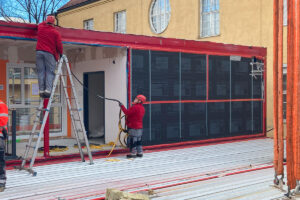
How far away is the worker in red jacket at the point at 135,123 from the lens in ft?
33.4

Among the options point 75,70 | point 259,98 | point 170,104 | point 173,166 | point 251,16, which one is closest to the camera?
point 173,166

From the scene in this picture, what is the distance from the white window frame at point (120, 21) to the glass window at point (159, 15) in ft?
6.57

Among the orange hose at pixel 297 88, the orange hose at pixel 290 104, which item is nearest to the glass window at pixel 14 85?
the orange hose at pixel 290 104

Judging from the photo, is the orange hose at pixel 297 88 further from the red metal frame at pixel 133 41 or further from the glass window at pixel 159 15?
the glass window at pixel 159 15

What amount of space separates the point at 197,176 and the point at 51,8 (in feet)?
102

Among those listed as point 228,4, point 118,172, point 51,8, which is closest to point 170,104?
point 118,172

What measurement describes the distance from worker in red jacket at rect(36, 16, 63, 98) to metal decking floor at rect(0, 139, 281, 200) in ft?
5.69

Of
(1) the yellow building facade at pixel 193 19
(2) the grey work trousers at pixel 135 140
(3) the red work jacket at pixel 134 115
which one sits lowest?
(2) the grey work trousers at pixel 135 140

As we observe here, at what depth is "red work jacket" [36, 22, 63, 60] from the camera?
29.5ft

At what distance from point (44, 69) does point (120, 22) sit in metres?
14.1

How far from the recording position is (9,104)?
12273mm

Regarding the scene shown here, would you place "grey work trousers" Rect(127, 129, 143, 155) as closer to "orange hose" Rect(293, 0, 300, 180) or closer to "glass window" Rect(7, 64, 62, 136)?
"glass window" Rect(7, 64, 62, 136)

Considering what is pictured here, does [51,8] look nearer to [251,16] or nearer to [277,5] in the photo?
[251,16]

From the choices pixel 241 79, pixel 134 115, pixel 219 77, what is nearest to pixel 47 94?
pixel 134 115
